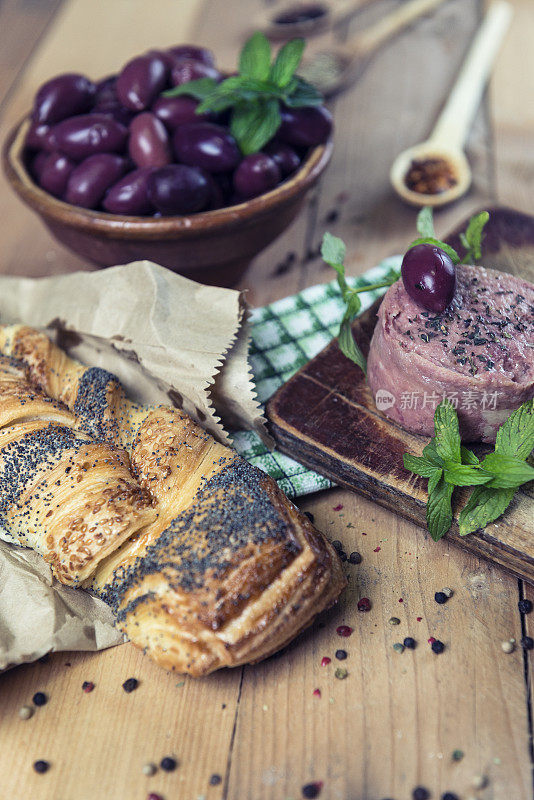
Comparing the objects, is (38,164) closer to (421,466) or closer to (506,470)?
(421,466)

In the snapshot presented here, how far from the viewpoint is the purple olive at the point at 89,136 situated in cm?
268

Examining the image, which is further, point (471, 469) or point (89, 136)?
point (89, 136)

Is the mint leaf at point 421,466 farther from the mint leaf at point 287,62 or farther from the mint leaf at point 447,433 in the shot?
the mint leaf at point 287,62

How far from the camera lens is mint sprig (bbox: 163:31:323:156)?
2.70 meters

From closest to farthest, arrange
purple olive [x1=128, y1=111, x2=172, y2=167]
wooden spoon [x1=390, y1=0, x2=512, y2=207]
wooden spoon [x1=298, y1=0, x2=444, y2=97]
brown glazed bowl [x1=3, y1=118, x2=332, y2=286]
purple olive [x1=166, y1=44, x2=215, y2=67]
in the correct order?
brown glazed bowl [x1=3, y1=118, x2=332, y2=286] < purple olive [x1=128, y1=111, x2=172, y2=167] < purple olive [x1=166, y1=44, x2=215, y2=67] < wooden spoon [x1=390, y1=0, x2=512, y2=207] < wooden spoon [x1=298, y1=0, x2=444, y2=97]

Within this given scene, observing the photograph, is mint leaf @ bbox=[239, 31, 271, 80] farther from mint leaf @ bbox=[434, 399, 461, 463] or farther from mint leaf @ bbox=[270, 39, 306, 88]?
mint leaf @ bbox=[434, 399, 461, 463]

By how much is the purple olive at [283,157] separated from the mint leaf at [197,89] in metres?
0.29

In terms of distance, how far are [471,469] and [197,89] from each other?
5.61 ft

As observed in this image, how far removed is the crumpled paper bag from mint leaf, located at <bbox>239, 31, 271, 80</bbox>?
88 centimetres

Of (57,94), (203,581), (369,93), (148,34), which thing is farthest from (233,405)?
(148,34)

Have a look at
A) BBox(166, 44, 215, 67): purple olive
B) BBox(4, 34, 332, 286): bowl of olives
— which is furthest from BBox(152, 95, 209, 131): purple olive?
BBox(166, 44, 215, 67): purple olive

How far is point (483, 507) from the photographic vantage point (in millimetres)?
2021

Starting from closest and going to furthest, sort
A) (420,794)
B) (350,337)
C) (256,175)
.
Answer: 1. (420,794)
2. (350,337)
3. (256,175)

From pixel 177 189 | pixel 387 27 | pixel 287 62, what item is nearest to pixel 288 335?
pixel 177 189
